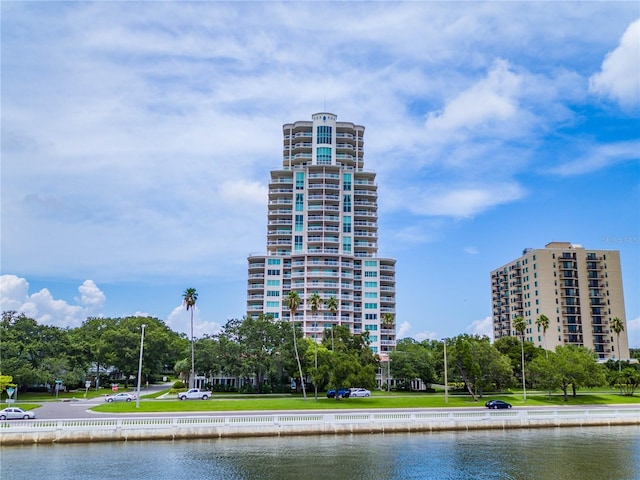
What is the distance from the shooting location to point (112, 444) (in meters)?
44.9

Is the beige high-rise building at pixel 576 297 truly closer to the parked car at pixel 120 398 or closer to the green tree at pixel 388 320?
the green tree at pixel 388 320

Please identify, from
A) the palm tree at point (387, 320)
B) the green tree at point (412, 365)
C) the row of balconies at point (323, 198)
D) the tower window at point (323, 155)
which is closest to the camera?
the green tree at point (412, 365)

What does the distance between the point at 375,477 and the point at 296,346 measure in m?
62.3

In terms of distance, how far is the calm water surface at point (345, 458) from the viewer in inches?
1361

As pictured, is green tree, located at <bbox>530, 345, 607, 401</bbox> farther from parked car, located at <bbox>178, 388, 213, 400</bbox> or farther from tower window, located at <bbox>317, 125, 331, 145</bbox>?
tower window, located at <bbox>317, 125, 331, 145</bbox>

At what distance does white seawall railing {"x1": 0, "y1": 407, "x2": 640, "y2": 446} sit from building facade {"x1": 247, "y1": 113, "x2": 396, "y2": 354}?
73.1 m

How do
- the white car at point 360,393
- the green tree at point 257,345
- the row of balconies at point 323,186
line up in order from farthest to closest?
the row of balconies at point 323,186 → the green tree at point 257,345 → the white car at point 360,393

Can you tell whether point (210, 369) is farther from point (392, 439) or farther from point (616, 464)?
point (616, 464)

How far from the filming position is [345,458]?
38812 mm

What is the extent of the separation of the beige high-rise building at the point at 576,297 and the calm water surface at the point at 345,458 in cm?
10839

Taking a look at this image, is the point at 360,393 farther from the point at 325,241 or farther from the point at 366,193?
the point at 366,193

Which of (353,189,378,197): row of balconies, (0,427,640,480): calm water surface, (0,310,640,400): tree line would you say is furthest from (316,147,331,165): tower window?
(0,427,640,480): calm water surface

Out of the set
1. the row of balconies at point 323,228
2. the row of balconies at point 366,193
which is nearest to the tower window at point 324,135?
the row of balconies at point 366,193

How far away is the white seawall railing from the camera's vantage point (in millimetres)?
45906
